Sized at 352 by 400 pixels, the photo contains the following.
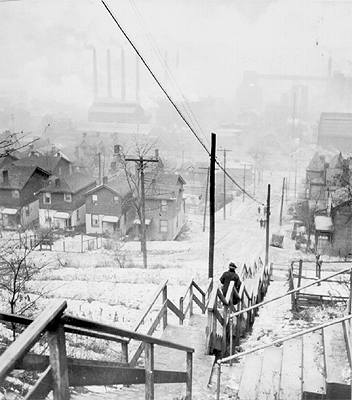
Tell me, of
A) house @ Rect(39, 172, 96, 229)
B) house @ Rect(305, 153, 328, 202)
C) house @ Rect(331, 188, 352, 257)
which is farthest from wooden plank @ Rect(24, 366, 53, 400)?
house @ Rect(305, 153, 328, 202)

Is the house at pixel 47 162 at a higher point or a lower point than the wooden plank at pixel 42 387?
lower

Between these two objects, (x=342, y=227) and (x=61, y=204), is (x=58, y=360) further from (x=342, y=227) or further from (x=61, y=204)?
(x=61, y=204)

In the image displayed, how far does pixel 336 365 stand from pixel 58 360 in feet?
13.4

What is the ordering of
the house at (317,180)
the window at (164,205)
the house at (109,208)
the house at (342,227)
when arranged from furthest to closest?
the house at (317,180)
the window at (164,205)
the house at (109,208)
the house at (342,227)

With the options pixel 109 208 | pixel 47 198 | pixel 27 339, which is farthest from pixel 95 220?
pixel 27 339

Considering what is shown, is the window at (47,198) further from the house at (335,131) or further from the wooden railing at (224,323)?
the house at (335,131)

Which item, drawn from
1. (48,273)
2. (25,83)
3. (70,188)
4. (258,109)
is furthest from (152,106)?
(48,273)

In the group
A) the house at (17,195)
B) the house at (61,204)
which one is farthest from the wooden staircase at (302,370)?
the house at (17,195)

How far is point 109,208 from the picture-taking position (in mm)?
38031

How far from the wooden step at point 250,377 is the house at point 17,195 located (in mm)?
36491

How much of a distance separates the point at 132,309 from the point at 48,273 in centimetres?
956

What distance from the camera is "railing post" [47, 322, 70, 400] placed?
1.91m

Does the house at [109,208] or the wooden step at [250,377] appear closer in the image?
the wooden step at [250,377]

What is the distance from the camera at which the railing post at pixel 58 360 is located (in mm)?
1908
